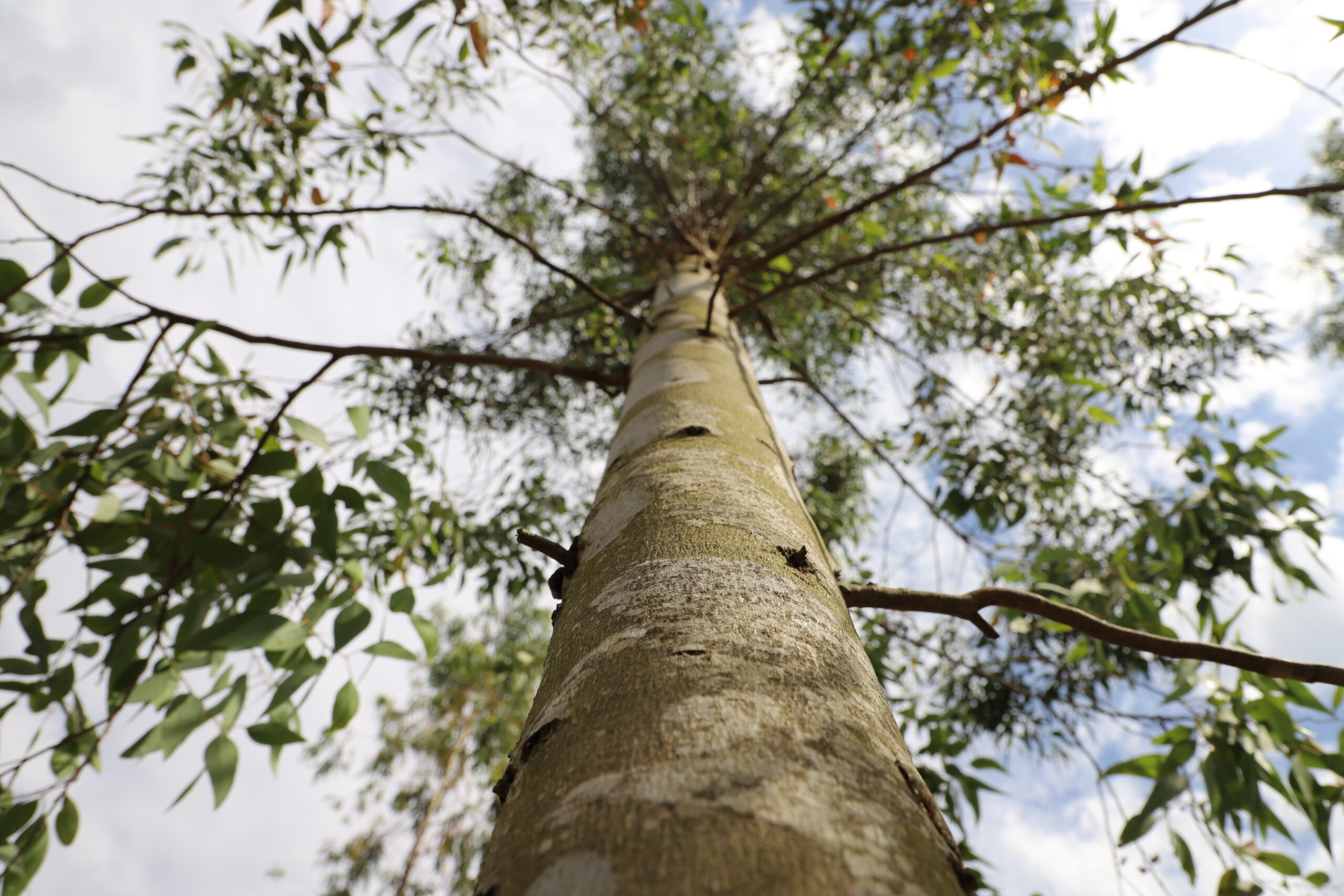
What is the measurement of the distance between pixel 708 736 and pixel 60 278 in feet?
5.66

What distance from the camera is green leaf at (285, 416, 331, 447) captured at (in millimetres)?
1366

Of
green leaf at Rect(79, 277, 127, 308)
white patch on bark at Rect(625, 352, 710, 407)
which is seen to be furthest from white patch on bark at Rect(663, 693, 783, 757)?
green leaf at Rect(79, 277, 127, 308)

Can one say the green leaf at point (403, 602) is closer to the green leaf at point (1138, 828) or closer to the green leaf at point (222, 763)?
the green leaf at point (222, 763)

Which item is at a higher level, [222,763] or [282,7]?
[282,7]

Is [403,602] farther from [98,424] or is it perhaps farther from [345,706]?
[98,424]

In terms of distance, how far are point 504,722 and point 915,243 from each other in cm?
600

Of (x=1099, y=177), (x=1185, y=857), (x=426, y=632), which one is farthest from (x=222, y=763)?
(x=1099, y=177)

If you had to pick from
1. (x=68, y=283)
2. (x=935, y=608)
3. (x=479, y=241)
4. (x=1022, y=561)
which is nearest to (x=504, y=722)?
(x=479, y=241)

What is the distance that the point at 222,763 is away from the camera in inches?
47.7

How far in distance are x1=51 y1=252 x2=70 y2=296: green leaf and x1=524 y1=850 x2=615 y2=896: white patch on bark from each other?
1697 millimetres

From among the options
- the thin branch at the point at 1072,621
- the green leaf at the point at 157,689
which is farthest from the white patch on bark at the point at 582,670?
the green leaf at the point at 157,689

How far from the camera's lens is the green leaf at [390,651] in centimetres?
126

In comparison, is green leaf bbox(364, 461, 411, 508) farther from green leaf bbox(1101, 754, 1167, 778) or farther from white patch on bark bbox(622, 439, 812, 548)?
green leaf bbox(1101, 754, 1167, 778)

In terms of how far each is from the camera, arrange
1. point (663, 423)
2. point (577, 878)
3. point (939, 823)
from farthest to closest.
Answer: point (663, 423)
point (939, 823)
point (577, 878)
